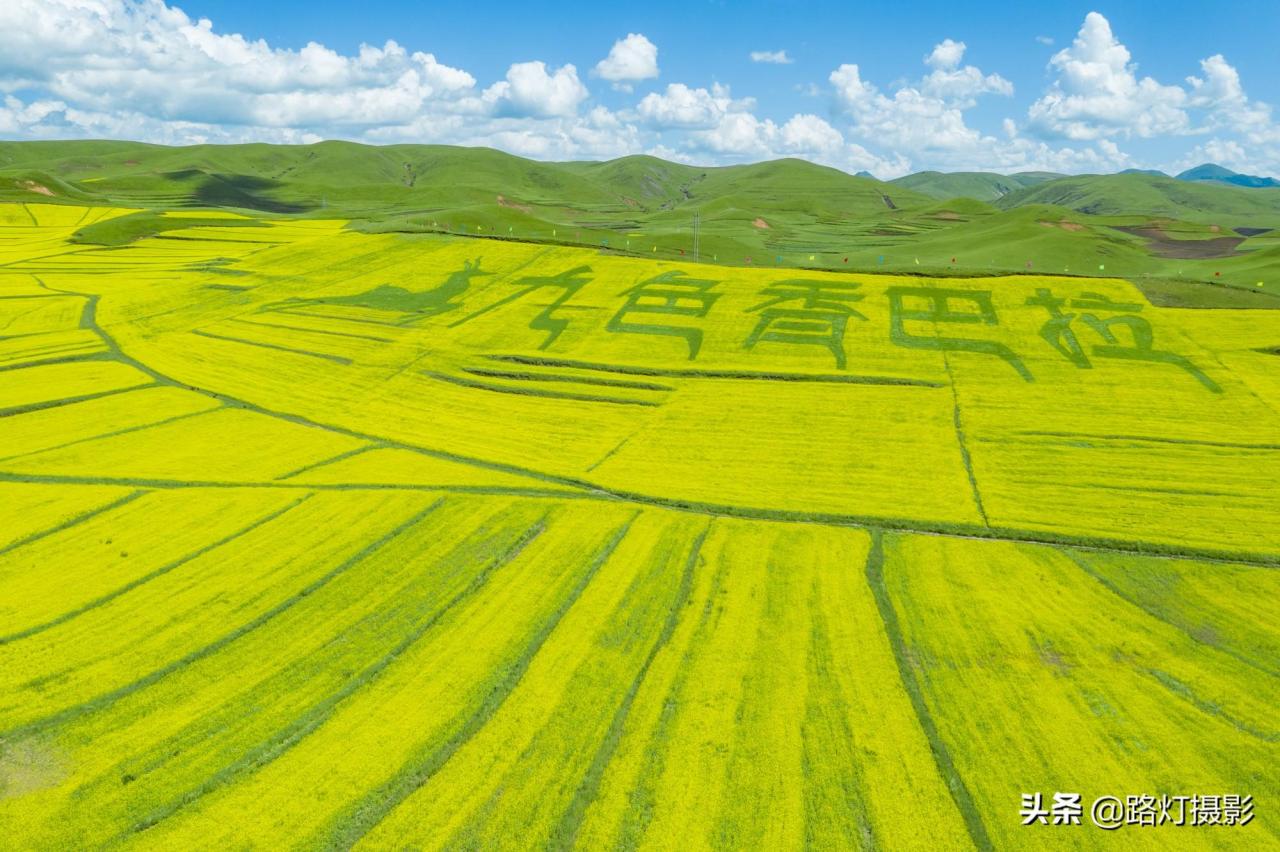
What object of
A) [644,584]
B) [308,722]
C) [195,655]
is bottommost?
[308,722]

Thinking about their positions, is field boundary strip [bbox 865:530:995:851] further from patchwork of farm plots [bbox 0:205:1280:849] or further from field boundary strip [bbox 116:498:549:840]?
field boundary strip [bbox 116:498:549:840]

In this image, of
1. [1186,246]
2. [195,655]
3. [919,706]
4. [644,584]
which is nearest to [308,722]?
[195,655]

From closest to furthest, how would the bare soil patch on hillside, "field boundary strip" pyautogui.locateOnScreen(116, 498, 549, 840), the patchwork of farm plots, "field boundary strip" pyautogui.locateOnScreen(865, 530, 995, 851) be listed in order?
"field boundary strip" pyautogui.locateOnScreen(865, 530, 995, 851), "field boundary strip" pyautogui.locateOnScreen(116, 498, 549, 840), the patchwork of farm plots, the bare soil patch on hillside

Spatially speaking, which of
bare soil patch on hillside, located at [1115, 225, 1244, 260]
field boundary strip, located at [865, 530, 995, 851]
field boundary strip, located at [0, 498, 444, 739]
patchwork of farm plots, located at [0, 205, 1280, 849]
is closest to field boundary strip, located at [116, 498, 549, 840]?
patchwork of farm plots, located at [0, 205, 1280, 849]

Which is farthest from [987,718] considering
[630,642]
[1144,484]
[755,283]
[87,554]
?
[755,283]

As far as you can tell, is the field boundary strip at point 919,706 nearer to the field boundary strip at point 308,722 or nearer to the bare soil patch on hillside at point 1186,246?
the field boundary strip at point 308,722

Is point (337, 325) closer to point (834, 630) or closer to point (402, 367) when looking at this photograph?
point (402, 367)

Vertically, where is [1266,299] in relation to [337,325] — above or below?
above

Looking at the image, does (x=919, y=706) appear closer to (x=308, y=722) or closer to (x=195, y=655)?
(x=308, y=722)
